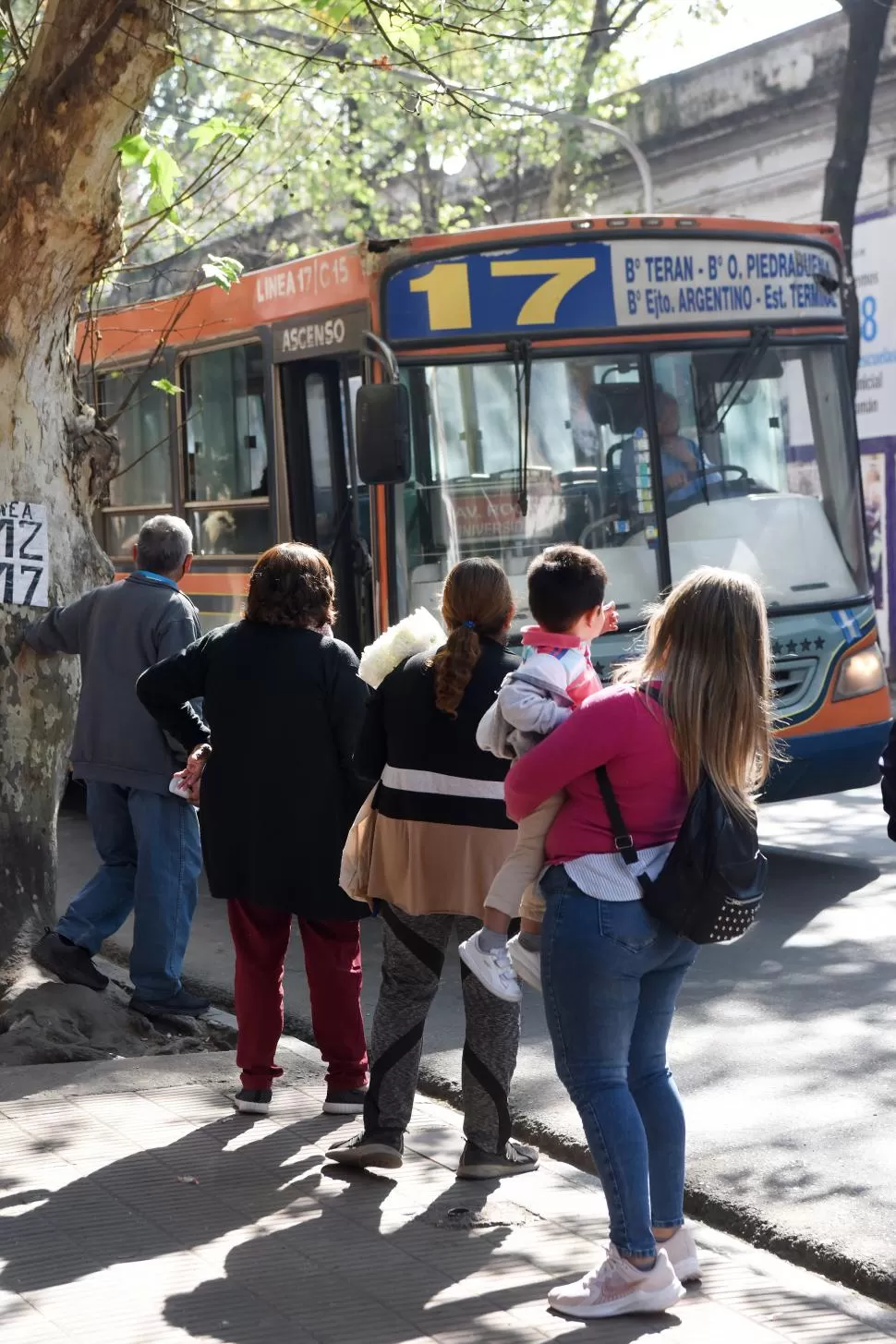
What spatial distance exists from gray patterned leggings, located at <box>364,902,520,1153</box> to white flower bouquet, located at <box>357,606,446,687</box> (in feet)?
2.10

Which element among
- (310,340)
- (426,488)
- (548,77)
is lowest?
(426,488)

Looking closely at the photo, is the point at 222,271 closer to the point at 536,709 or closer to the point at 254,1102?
the point at 254,1102

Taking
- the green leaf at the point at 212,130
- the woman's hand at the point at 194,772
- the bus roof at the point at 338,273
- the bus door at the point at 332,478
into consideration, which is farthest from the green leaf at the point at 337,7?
the woman's hand at the point at 194,772

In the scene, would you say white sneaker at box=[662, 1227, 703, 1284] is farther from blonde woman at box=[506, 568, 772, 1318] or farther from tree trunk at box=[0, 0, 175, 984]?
tree trunk at box=[0, 0, 175, 984]

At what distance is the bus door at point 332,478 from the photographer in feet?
31.7

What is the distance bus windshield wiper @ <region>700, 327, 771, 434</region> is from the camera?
9.24 metres

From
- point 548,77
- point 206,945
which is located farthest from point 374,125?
point 206,945

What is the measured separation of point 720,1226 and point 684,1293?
2.19 feet

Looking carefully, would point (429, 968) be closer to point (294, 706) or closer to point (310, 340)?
point (294, 706)

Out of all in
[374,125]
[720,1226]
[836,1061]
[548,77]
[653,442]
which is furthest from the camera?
[374,125]

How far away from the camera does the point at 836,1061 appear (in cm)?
614

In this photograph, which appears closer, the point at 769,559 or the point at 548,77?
the point at 769,559

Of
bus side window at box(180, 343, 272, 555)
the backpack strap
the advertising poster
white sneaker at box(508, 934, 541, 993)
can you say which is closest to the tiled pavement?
white sneaker at box(508, 934, 541, 993)

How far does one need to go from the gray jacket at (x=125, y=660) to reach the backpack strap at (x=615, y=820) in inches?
122
